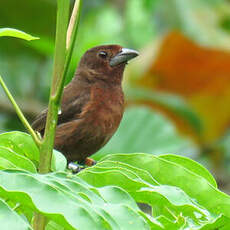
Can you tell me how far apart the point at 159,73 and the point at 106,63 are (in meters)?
2.62

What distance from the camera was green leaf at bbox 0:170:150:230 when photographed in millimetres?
1165

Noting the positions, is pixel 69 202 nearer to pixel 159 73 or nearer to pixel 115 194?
pixel 115 194

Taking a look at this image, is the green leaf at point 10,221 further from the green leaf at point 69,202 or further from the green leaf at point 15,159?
the green leaf at point 15,159

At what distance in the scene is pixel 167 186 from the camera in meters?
1.42

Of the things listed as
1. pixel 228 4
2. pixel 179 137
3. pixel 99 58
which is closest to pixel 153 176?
pixel 99 58

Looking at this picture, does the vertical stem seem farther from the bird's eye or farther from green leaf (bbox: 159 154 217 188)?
the bird's eye

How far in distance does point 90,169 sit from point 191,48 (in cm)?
478

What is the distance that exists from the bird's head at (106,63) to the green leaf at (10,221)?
2.27m

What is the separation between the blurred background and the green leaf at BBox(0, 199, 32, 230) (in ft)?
13.4

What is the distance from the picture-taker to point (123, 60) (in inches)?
132

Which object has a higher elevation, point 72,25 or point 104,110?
point 72,25

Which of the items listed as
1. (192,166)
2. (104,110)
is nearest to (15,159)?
(192,166)

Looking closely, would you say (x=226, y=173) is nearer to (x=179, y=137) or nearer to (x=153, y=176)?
(x=179, y=137)

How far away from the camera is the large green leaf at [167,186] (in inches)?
54.8
